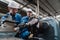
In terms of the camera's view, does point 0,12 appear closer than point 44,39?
No

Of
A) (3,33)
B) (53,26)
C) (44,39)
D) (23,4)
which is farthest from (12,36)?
(23,4)

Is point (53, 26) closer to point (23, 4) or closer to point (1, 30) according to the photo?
point (1, 30)

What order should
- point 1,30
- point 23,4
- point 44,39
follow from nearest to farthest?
point 1,30, point 44,39, point 23,4

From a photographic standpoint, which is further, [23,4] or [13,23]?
[23,4]

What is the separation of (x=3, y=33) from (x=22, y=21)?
30 cm

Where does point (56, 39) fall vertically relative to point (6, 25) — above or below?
below

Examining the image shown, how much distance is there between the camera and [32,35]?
1.71 meters

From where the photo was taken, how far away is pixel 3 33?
161cm

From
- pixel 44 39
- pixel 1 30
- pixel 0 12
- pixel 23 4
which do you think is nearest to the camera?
pixel 1 30

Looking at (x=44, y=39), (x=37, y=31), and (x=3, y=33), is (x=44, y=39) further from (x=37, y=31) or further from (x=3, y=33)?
(x=3, y=33)

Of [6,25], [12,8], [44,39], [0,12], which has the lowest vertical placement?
[44,39]

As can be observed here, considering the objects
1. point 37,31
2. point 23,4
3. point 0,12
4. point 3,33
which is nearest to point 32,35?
point 37,31

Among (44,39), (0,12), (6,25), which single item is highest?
(0,12)

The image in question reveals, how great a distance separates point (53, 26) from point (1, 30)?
62 centimetres
